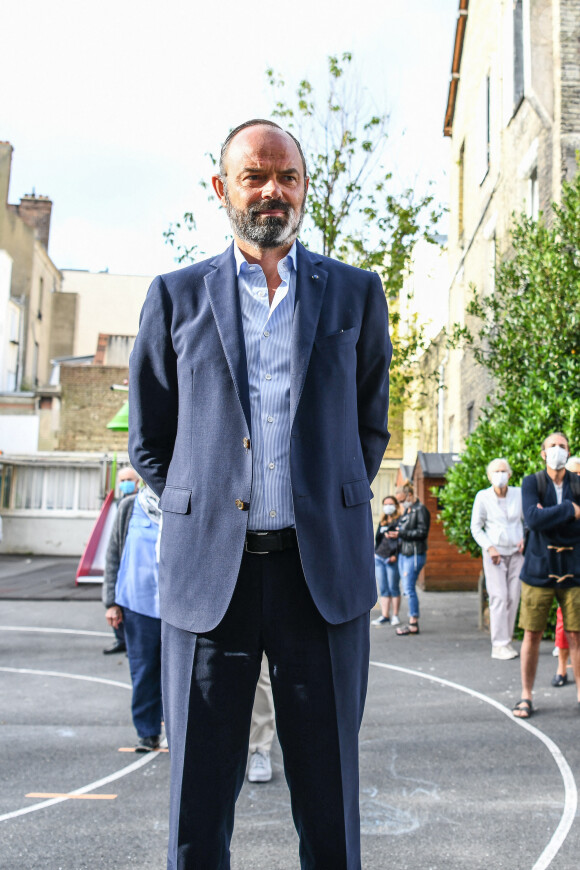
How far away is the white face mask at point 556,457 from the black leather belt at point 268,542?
504cm

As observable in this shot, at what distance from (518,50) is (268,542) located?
16213 mm

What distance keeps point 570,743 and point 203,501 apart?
4675 millimetres

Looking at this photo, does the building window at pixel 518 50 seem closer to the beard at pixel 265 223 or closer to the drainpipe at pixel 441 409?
the drainpipe at pixel 441 409

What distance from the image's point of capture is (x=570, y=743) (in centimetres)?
590

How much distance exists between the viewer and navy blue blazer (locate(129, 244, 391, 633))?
2264 mm

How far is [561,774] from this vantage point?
17.1 feet

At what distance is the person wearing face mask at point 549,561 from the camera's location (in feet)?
21.9

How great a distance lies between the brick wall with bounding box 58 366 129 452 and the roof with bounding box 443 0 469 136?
18.0 meters

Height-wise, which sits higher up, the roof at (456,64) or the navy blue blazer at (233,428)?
the roof at (456,64)

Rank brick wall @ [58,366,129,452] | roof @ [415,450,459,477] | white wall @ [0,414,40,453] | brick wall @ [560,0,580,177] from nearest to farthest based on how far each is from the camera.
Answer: brick wall @ [560,0,580,177], roof @ [415,450,459,477], white wall @ [0,414,40,453], brick wall @ [58,366,129,452]

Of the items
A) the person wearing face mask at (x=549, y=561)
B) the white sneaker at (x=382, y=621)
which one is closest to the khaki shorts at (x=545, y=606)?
the person wearing face mask at (x=549, y=561)

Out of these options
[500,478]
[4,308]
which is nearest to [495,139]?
[500,478]

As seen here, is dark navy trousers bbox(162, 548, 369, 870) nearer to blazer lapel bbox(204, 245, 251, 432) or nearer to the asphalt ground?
blazer lapel bbox(204, 245, 251, 432)

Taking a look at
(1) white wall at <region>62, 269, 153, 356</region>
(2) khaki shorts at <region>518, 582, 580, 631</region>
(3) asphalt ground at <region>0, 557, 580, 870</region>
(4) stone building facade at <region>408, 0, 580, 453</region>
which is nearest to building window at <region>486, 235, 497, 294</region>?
(4) stone building facade at <region>408, 0, 580, 453</region>
